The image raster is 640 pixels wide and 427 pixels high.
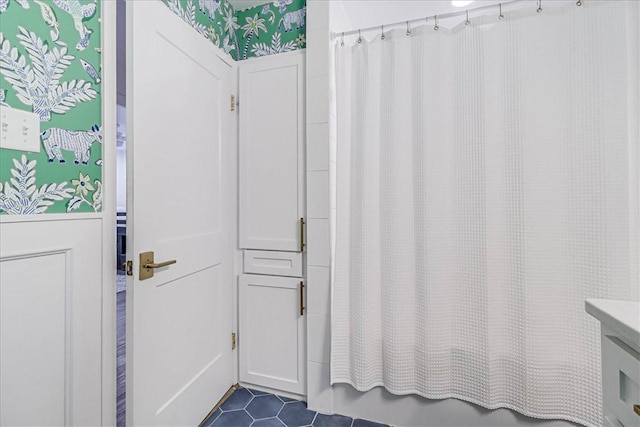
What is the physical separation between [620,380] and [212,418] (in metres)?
1.66

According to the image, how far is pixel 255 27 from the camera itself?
73.6 inches

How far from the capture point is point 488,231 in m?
1.37

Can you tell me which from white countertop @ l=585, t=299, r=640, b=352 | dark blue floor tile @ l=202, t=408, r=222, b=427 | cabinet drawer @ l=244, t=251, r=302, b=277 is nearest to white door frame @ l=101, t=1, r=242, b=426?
dark blue floor tile @ l=202, t=408, r=222, b=427

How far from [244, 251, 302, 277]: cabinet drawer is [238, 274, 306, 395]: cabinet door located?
3 centimetres

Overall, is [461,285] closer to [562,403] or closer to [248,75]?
[562,403]

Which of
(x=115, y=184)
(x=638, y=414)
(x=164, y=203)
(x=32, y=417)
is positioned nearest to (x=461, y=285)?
(x=638, y=414)

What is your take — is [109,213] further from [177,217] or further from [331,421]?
[331,421]

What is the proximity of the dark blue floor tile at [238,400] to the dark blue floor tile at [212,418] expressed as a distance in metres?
0.03

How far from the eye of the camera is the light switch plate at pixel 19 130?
84 centimetres

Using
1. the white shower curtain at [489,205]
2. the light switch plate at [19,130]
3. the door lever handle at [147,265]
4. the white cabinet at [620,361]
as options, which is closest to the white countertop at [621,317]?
the white cabinet at [620,361]

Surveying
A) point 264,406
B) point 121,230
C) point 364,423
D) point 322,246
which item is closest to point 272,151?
point 322,246

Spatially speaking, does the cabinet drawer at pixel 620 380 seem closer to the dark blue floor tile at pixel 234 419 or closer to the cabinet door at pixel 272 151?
the cabinet door at pixel 272 151

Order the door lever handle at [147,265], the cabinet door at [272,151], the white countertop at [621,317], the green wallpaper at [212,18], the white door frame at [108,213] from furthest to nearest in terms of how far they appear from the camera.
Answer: the cabinet door at [272,151] → the green wallpaper at [212,18] → the door lever handle at [147,265] → the white door frame at [108,213] → the white countertop at [621,317]

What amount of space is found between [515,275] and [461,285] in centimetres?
22
